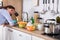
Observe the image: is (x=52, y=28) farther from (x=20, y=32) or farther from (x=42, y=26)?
(x=20, y=32)

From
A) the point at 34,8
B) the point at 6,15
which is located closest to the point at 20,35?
the point at 6,15

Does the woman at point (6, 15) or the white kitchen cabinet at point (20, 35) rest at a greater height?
the woman at point (6, 15)

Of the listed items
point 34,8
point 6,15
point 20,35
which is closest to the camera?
point 20,35

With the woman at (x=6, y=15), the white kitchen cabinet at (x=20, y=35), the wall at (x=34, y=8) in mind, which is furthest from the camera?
the woman at (x=6, y=15)

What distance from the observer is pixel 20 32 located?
288 cm

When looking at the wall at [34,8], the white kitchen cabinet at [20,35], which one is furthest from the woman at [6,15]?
the wall at [34,8]

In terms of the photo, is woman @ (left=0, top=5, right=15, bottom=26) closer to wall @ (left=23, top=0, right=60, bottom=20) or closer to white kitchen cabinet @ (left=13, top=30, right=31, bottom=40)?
white kitchen cabinet @ (left=13, top=30, right=31, bottom=40)

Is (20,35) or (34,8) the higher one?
(34,8)

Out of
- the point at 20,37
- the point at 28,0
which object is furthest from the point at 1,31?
the point at 28,0

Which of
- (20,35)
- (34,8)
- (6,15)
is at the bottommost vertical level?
(20,35)

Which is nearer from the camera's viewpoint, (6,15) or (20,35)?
(20,35)

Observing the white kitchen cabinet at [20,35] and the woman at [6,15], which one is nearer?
the white kitchen cabinet at [20,35]

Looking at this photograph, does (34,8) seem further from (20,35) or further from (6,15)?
(20,35)

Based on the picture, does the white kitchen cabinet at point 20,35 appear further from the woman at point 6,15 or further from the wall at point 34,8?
the wall at point 34,8
